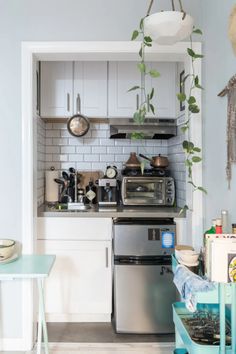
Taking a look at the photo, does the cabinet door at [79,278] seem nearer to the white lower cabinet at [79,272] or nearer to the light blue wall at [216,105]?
the white lower cabinet at [79,272]

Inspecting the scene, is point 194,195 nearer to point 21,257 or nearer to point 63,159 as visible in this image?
Answer: point 21,257

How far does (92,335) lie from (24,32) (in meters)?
2.28

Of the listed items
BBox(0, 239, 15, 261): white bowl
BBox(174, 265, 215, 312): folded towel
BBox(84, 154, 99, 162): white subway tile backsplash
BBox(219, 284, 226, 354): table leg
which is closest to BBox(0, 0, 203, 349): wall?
BBox(0, 239, 15, 261): white bowl

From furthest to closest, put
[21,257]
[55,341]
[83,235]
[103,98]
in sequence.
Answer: [103,98], [83,235], [55,341], [21,257]

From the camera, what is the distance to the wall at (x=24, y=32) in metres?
2.31

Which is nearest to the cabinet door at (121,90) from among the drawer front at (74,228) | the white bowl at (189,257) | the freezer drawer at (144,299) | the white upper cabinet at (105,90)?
the white upper cabinet at (105,90)

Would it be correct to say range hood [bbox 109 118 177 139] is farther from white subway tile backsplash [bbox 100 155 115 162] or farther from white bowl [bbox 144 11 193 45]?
white bowl [bbox 144 11 193 45]

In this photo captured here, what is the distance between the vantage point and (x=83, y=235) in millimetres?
2721

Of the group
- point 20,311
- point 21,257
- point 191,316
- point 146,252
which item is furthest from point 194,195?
point 20,311

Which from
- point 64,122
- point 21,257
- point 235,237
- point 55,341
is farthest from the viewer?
point 64,122

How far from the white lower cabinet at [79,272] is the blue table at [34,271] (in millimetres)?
473

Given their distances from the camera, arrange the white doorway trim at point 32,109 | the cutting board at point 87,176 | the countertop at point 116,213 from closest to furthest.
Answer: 1. the white doorway trim at point 32,109
2. the countertop at point 116,213
3. the cutting board at point 87,176

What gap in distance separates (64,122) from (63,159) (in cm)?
37

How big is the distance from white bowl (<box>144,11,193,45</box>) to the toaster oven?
4.82 ft
